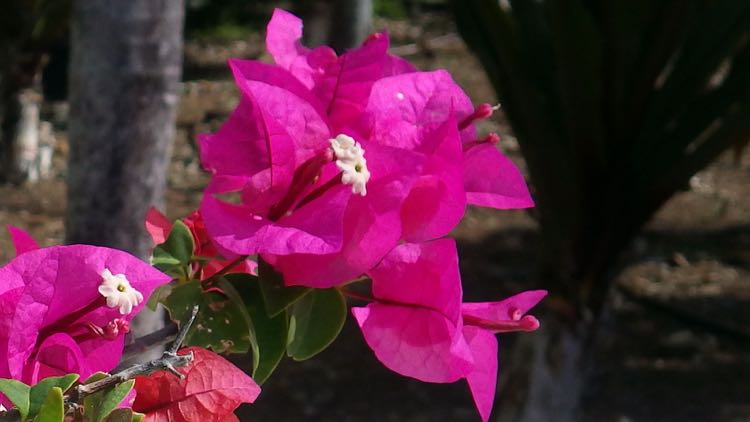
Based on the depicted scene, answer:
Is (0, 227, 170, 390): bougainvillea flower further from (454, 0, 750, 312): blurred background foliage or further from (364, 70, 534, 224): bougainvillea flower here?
(454, 0, 750, 312): blurred background foliage

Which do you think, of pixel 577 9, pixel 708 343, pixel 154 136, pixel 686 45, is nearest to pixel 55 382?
pixel 577 9

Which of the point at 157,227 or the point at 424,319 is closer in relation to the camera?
the point at 424,319

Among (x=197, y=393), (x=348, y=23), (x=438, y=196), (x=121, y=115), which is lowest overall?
(x=348, y=23)

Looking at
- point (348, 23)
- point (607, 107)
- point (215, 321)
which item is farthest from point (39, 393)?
point (348, 23)

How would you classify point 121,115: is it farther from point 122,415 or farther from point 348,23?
point 348,23

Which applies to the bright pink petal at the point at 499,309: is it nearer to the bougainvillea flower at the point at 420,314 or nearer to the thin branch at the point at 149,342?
the bougainvillea flower at the point at 420,314

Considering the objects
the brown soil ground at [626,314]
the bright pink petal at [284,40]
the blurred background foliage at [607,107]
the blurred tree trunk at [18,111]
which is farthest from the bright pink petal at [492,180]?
the blurred tree trunk at [18,111]

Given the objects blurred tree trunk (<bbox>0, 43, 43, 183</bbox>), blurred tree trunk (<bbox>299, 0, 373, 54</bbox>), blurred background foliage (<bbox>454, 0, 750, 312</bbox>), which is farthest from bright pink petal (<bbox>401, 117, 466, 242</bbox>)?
blurred tree trunk (<bbox>0, 43, 43, 183</bbox>)
